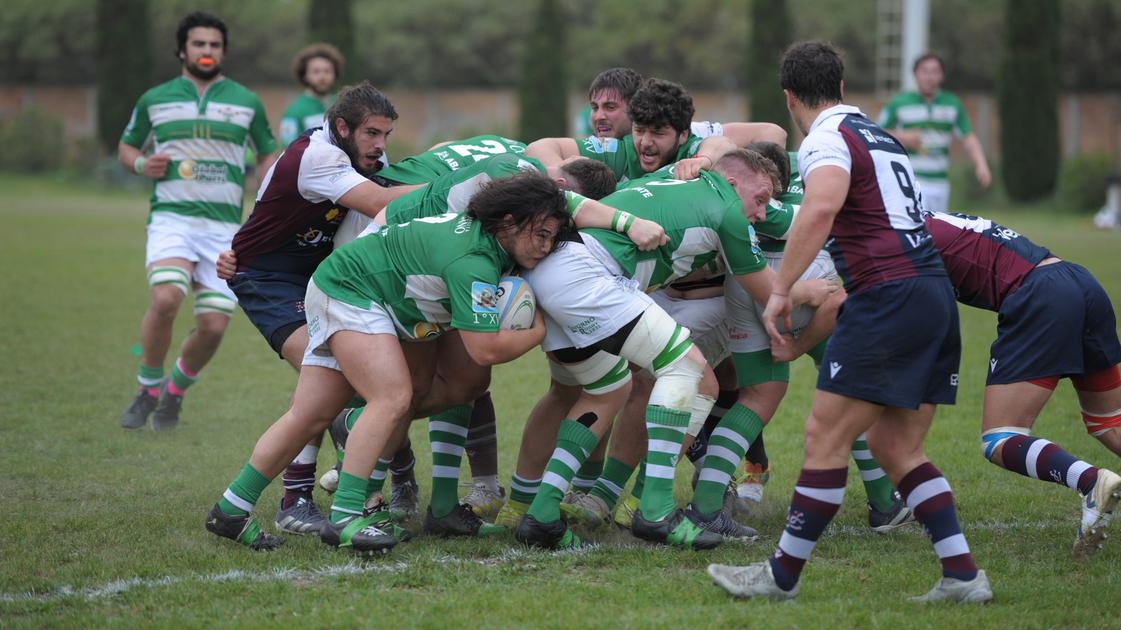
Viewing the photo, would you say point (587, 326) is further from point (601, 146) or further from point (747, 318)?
point (601, 146)

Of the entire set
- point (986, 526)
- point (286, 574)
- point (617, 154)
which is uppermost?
point (617, 154)

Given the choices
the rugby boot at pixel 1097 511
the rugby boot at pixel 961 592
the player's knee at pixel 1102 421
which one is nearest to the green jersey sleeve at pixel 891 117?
the player's knee at pixel 1102 421

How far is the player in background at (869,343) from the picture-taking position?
4.31 meters

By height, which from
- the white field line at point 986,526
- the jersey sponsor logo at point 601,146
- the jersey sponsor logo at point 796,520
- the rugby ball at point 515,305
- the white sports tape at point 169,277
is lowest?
the white field line at point 986,526

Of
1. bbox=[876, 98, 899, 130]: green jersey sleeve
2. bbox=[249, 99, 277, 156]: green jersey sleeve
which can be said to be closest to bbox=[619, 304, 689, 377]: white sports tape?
bbox=[249, 99, 277, 156]: green jersey sleeve

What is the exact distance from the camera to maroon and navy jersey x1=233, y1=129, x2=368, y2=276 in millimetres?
5605

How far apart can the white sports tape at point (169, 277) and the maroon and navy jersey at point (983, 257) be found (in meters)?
4.68

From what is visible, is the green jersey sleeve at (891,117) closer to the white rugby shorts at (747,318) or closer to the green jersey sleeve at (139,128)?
the green jersey sleeve at (139,128)

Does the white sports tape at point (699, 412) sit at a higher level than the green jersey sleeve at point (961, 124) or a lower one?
lower

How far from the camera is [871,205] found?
14.5ft

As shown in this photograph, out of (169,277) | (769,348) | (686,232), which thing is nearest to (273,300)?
(686,232)

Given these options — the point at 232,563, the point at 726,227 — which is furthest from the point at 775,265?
the point at 232,563

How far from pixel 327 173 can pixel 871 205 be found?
2492 millimetres

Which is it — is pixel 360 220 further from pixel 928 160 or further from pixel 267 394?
pixel 928 160
